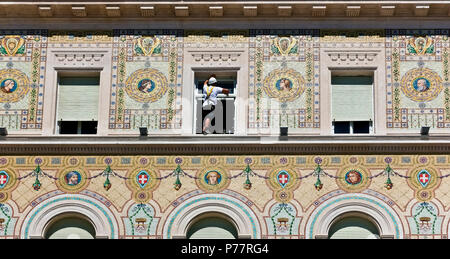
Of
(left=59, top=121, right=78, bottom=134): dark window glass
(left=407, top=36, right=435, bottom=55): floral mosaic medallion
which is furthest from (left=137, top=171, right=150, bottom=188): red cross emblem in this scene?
(left=407, top=36, right=435, bottom=55): floral mosaic medallion

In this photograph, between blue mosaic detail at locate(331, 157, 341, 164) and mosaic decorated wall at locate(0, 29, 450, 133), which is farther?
mosaic decorated wall at locate(0, 29, 450, 133)

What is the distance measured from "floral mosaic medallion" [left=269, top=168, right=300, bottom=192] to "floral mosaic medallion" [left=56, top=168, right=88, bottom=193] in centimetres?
426

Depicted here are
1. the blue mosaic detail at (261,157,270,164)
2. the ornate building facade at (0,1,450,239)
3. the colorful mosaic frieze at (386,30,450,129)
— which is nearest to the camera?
the ornate building facade at (0,1,450,239)

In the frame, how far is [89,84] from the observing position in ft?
87.0

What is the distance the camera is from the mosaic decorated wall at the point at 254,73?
84.8 ft

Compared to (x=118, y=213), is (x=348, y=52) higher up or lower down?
higher up

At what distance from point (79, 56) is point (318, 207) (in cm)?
678

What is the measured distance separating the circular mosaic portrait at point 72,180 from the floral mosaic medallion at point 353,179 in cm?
581

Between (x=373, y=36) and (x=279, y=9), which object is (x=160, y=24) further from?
(x=373, y=36)

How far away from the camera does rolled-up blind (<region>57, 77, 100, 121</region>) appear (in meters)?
26.2

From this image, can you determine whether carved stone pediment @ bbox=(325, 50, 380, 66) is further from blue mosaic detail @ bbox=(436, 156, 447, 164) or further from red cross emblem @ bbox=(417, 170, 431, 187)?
red cross emblem @ bbox=(417, 170, 431, 187)
